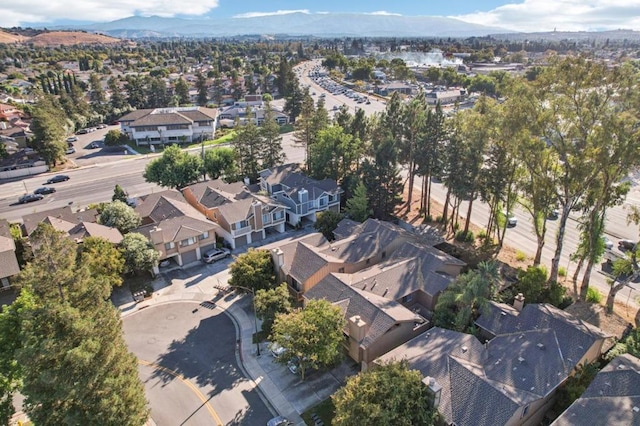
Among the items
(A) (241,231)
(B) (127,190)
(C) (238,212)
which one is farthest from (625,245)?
(B) (127,190)

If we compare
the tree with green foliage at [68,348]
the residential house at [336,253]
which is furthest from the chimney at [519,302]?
the tree with green foliage at [68,348]

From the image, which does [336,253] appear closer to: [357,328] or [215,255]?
[357,328]

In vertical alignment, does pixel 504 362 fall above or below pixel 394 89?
below

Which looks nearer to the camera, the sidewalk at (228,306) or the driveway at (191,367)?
the driveway at (191,367)

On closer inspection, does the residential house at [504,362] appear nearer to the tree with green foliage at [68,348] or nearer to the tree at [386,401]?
the tree at [386,401]

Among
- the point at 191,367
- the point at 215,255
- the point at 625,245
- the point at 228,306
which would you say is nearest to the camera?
the point at 191,367

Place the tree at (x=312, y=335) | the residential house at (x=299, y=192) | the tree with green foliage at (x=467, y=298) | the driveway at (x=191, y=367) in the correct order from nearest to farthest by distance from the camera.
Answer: the driveway at (x=191, y=367)
the tree at (x=312, y=335)
the tree with green foliage at (x=467, y=298)
the residential house at (x=299, y=192)

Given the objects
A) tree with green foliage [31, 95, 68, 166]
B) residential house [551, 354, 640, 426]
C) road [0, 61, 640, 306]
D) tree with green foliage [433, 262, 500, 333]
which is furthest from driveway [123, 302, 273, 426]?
tree with green foliage [31, 95, 68, 166]

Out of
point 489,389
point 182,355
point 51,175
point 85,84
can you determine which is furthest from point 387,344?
point 85,84
